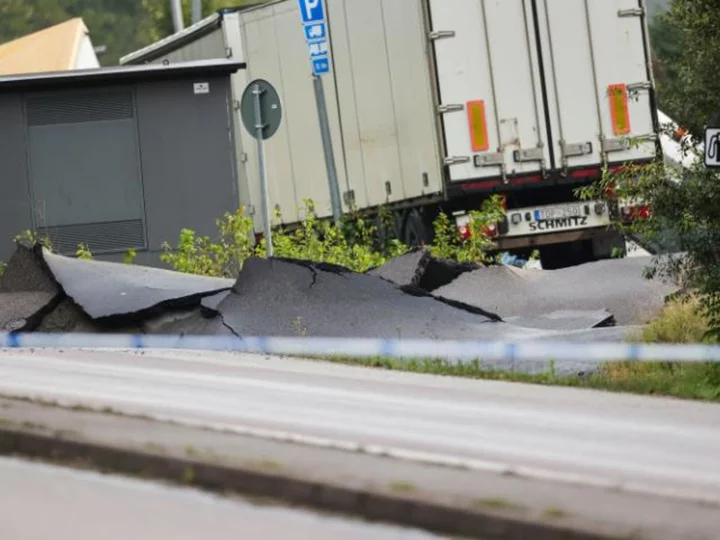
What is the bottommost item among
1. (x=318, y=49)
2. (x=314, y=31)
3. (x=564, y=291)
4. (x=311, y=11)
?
(x=564, y=291)

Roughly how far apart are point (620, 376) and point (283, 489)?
22.2 ft

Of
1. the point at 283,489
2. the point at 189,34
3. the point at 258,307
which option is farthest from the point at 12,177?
the point at 283,489

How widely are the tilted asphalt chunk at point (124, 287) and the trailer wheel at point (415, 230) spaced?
29.7ft

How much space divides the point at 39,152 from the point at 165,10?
58.8m

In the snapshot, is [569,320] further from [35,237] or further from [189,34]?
[189,34]

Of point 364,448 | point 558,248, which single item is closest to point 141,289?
point 364,448

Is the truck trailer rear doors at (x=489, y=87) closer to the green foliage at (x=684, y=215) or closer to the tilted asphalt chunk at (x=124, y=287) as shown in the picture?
the tilted asphalt chunk at (x=124, y=287)

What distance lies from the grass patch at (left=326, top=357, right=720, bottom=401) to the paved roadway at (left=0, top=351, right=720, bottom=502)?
1.22ft

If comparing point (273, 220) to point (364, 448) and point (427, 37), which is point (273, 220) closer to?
point (427, 37)

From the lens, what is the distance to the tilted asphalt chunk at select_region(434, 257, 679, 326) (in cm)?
1747

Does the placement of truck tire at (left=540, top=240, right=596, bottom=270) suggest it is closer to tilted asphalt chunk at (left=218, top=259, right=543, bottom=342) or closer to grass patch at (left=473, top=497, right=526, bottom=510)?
tilted asphalt chunk at (left=218, top=259, right=543, bottom=342)

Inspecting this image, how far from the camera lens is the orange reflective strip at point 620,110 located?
966 inches

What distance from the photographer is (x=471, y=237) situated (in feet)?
71.4

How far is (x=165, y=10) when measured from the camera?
80.0 m
